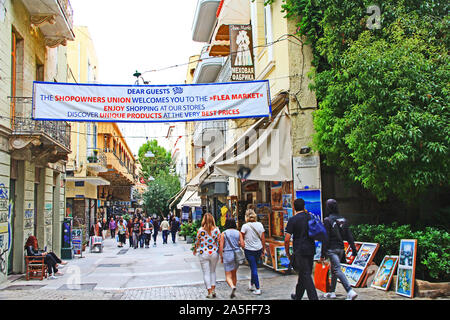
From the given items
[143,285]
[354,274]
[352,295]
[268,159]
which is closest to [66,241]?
[143,285]

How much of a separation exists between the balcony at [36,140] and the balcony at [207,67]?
10363 millimetres

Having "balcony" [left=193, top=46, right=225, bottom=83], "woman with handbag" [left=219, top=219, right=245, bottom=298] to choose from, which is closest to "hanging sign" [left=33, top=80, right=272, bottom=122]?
"woman with handbag" [left=219, top=219, right=245, bottom=298]

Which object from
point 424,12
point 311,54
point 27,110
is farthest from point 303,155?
point 27,110

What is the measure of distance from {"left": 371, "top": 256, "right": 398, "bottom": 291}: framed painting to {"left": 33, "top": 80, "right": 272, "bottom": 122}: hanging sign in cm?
444

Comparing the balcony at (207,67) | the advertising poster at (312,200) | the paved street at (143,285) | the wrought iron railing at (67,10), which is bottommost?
the paved street at (143,285)

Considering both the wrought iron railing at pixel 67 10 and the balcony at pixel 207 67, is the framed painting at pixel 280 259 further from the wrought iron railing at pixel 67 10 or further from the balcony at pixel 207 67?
the balcony at pixel 207 67

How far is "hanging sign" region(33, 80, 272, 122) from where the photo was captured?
388 inches

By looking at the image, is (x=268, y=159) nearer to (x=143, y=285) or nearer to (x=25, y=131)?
(x=143, y=285)

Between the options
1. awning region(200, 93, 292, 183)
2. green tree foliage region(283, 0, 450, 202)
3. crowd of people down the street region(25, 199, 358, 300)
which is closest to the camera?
crowd of people down the street region(25, 199, 358, 300)

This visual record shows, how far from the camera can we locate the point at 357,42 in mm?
8727

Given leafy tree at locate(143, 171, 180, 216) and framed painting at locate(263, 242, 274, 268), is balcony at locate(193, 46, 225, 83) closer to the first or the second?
framed painting at locate(263, 242, 274, 268)

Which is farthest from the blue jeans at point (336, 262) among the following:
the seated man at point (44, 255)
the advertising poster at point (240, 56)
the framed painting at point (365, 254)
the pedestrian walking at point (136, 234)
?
the pedestrian walking at point (136, 234)

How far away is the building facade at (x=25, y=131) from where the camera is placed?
11141 mm
